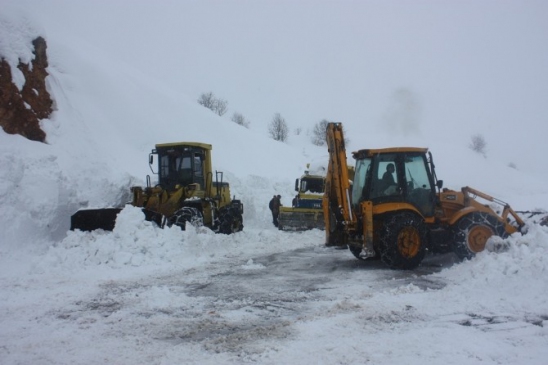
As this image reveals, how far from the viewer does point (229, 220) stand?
15141 mm

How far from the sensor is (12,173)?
11406mm

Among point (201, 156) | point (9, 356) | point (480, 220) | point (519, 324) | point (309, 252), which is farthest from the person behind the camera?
point (201, 156)

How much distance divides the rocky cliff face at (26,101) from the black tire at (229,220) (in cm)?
654

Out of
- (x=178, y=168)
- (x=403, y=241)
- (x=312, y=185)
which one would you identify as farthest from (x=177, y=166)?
(x=403, y=241)

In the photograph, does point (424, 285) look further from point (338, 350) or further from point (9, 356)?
point (9, 356)

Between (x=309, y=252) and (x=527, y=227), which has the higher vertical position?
(x=527, y=227)

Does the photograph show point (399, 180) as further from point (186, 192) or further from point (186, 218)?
point (186, 192)

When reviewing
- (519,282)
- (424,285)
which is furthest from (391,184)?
(519,282)

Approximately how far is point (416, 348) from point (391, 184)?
17.4 feet

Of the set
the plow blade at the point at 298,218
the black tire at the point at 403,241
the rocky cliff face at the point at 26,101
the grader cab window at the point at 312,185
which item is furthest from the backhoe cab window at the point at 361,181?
the rocky cliff face at the point at 26,101

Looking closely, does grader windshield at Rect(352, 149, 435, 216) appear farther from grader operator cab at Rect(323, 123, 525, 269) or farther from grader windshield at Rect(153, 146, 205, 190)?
grader windshield at Rect(153, 146, 205, 190)

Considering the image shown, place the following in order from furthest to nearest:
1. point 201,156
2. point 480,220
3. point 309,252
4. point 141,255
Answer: point 201,156
point 309,252
point 141,255
point 480,220

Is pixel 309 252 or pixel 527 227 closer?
pixel 527 227

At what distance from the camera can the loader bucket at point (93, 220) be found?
11.1m
